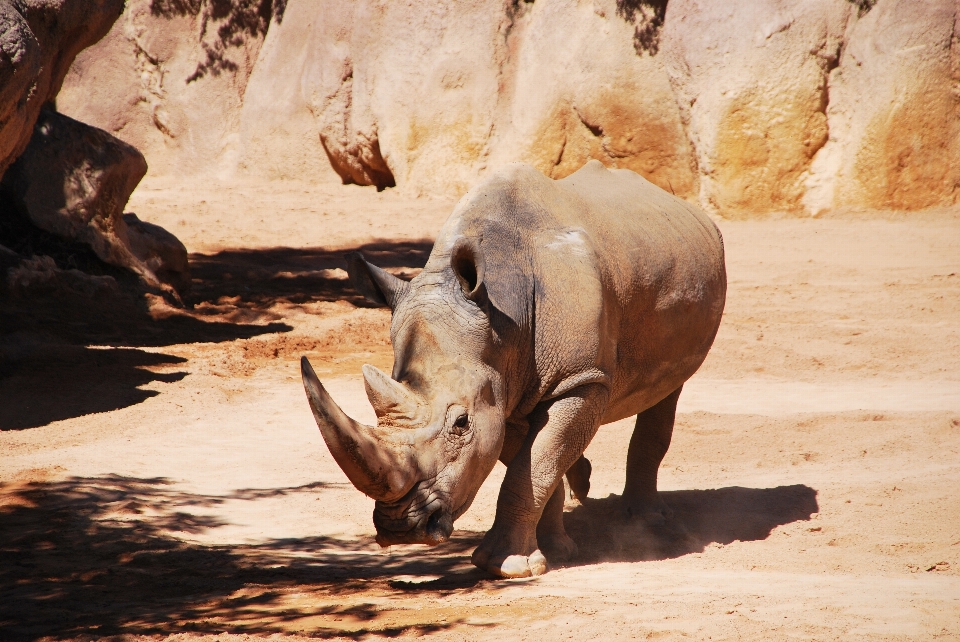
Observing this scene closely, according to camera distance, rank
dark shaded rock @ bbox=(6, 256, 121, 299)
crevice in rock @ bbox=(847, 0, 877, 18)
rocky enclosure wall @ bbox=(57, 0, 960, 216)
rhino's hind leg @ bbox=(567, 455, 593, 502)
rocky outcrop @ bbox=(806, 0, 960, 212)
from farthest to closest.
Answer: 1. crevice in rock @ bbox=(847, 0, 877, 18)
2. rocky enclosure wall @ bbox=(57, 0, 960, 216)
3. rocky outcrop @ bbox=(806, 0, 960, 212)
4. dark shaded rock @ bbox=(6, 256, 121, 299)
5. rhino's hind leg @ bbox=(567, 455, 593, 502)

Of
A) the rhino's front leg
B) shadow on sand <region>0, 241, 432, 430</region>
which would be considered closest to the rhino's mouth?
the rhino's front leg

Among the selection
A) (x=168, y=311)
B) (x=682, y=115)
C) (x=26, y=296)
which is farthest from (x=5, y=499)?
(x=682, y=115)

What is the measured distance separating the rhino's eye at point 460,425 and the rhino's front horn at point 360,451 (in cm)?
27

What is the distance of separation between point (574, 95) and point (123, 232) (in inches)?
347

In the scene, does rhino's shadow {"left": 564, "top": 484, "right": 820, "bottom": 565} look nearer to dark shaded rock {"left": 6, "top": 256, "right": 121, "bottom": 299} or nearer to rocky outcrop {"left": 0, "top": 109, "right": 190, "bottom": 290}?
dark shaded rock {"left": 6, "top": 256, "right": 121, "bottom": 299}

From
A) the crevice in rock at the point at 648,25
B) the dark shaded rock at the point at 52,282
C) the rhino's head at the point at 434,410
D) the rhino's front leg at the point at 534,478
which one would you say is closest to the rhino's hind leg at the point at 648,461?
the rhino's front leg at the point at 534,478

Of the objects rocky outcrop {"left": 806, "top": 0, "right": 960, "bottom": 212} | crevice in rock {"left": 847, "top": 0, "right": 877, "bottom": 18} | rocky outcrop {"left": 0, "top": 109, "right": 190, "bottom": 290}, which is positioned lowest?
rocky outcrop {"left": 0, "top": 109, "right": 190, "bottom": 290}

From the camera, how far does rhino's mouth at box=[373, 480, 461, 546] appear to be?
166 inches

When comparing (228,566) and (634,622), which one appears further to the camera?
(228,566)

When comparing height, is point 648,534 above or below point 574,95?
below

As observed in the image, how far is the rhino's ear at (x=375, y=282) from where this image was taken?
4.80 metres

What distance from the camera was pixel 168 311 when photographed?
1129 cm

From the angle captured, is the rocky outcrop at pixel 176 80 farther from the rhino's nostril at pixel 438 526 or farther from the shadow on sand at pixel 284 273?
the rhino's nostril at pixel 438 526

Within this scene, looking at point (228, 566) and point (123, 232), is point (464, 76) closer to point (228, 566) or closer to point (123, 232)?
point (123, 232)
